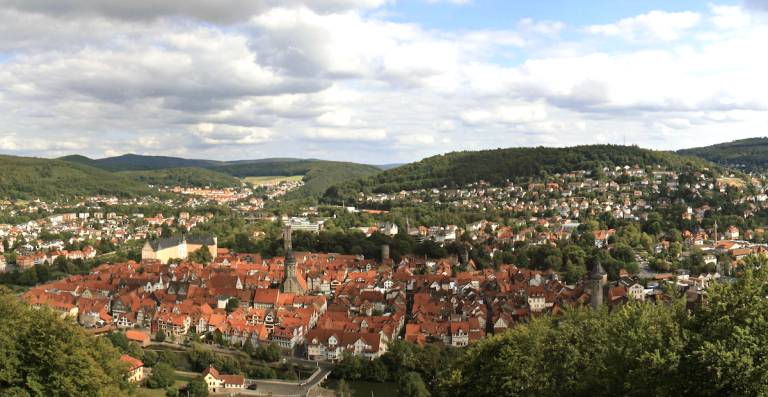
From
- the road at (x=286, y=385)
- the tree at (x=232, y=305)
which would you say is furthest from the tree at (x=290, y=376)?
the tree at (x=232, y=305)

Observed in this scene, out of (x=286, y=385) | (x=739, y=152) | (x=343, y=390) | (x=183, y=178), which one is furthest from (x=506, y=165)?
(x=183, y=178)

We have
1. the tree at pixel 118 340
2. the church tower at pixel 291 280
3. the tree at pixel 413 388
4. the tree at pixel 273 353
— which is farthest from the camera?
the church tower at pixel 291 280

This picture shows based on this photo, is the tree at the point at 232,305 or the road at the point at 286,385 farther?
the tree at the point at 232,305

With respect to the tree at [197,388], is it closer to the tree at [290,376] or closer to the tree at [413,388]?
the tree at [290,376]

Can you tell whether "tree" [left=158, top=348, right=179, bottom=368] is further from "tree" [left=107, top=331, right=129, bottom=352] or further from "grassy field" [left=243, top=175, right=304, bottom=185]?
"grassy field" [left=243, top=175, right=304, bottom=185]

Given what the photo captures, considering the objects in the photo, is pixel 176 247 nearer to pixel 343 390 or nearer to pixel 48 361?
pixel 343 390

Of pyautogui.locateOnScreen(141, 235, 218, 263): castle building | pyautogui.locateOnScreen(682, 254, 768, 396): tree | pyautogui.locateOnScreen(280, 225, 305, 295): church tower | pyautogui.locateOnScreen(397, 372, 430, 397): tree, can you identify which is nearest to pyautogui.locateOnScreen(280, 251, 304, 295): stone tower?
A: pyautogui.locateOnScreen(280, 225, 305, 295): church tower

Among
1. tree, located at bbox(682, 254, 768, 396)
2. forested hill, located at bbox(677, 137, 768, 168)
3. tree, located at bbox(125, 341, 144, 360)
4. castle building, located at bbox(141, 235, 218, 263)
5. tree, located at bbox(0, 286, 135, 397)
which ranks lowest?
tree, located at bbox(125, 341, 144, 360)
